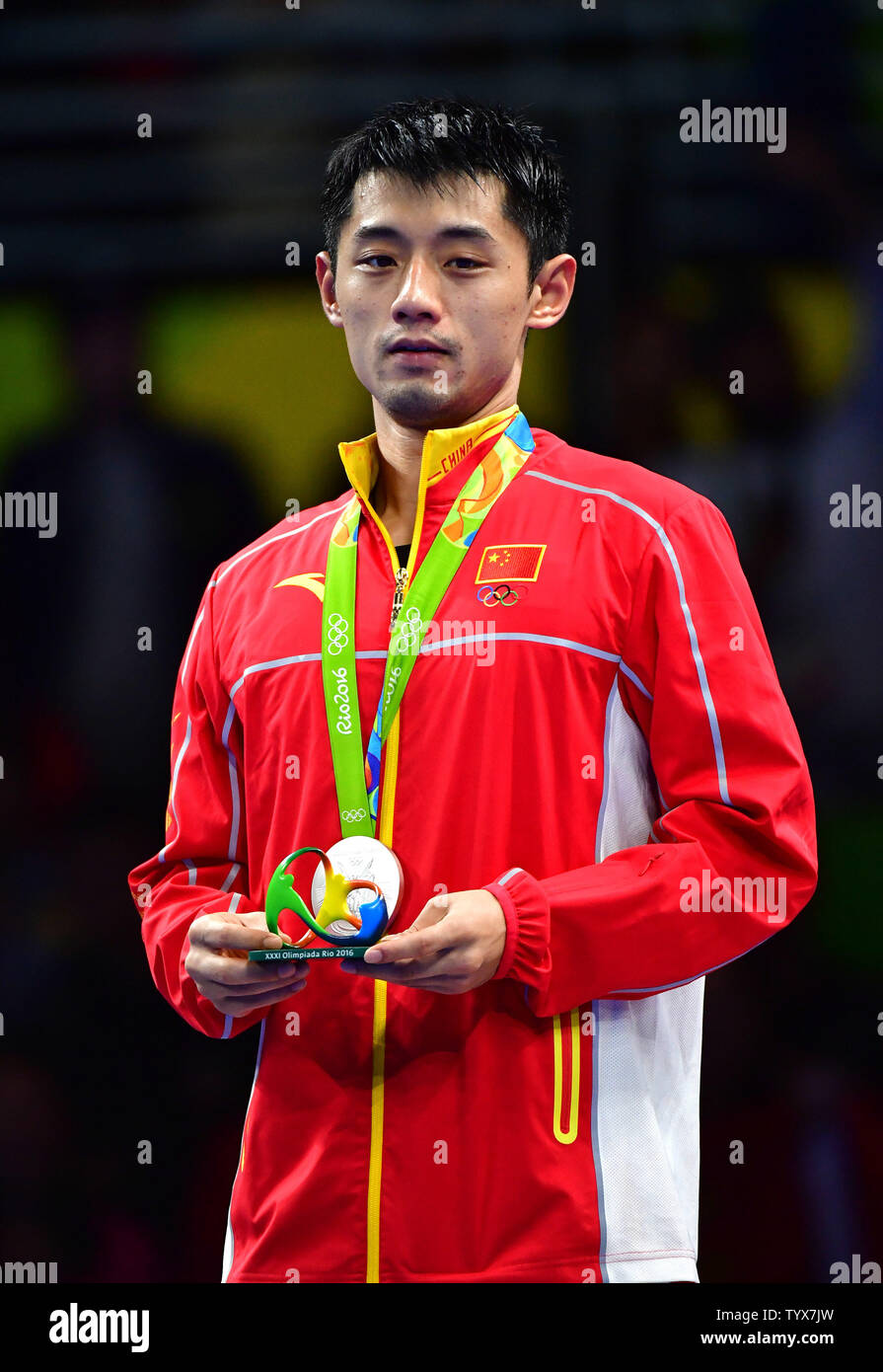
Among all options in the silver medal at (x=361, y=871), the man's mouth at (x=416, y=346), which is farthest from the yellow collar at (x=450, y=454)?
the silver medal at (x=361, y=871)

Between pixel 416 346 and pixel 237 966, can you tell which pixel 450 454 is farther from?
pixel 237 966

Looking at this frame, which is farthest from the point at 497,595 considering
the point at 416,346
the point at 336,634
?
the point at 416,346

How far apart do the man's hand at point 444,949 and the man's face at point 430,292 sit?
74 cm

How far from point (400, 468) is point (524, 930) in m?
0.76

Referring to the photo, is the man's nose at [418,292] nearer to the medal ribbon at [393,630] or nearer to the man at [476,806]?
the man at [476,806]

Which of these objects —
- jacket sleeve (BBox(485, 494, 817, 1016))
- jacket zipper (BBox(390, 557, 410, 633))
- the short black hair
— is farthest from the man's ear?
jacket sleeve (BBox(485, 494, 817, 1016))

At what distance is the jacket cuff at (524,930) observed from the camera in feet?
5.66

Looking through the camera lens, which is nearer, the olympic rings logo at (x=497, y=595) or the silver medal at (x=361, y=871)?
the silver medal at (x=361, y=871)

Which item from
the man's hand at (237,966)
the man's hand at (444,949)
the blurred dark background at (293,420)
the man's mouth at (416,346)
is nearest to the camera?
the man's hand at (444,949)

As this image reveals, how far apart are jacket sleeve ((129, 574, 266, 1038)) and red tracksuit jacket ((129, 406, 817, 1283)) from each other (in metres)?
0.03

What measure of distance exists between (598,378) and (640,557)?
0.93 meters

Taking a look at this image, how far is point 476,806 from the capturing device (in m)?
1.88
